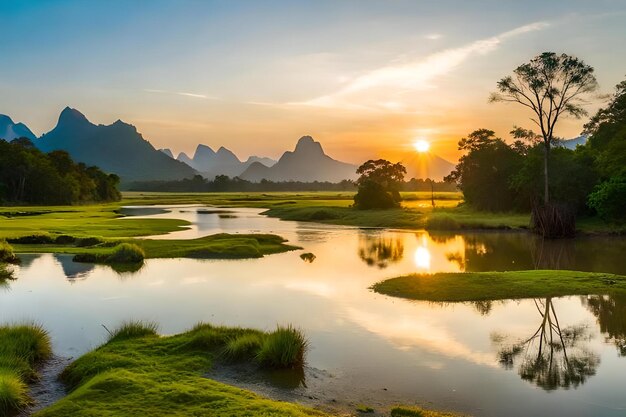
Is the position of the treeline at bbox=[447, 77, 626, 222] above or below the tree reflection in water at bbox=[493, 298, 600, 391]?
above

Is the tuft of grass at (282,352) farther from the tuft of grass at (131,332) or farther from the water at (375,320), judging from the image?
the tuft of grass at (131,332)

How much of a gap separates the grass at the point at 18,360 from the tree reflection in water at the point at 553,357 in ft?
41.0

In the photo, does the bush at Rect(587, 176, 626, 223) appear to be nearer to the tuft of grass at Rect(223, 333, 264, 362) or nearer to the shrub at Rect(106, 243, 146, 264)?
the shrub at Rect(106, 243, 146, 264)

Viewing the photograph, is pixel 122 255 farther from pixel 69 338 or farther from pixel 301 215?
pixel 301 215

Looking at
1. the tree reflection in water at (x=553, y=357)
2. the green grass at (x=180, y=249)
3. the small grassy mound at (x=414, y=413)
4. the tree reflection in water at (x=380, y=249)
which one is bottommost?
the tree reflection in water at (x=380, y=249)

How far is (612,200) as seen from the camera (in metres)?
53.6

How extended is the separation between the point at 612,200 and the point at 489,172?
3260 centimetres

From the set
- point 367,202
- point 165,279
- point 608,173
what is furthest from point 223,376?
point 367,202

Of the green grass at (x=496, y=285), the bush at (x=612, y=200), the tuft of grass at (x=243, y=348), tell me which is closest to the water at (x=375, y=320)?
the green grass at (x=496, y=285)

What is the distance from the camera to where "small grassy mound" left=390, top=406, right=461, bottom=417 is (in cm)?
1141

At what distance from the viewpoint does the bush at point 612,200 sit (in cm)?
5272

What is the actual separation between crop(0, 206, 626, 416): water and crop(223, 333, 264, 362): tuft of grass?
169cm

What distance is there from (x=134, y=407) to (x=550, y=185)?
63.8 m

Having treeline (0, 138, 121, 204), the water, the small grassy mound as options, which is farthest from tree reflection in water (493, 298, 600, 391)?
treeline (0, 138, 121, 204)
